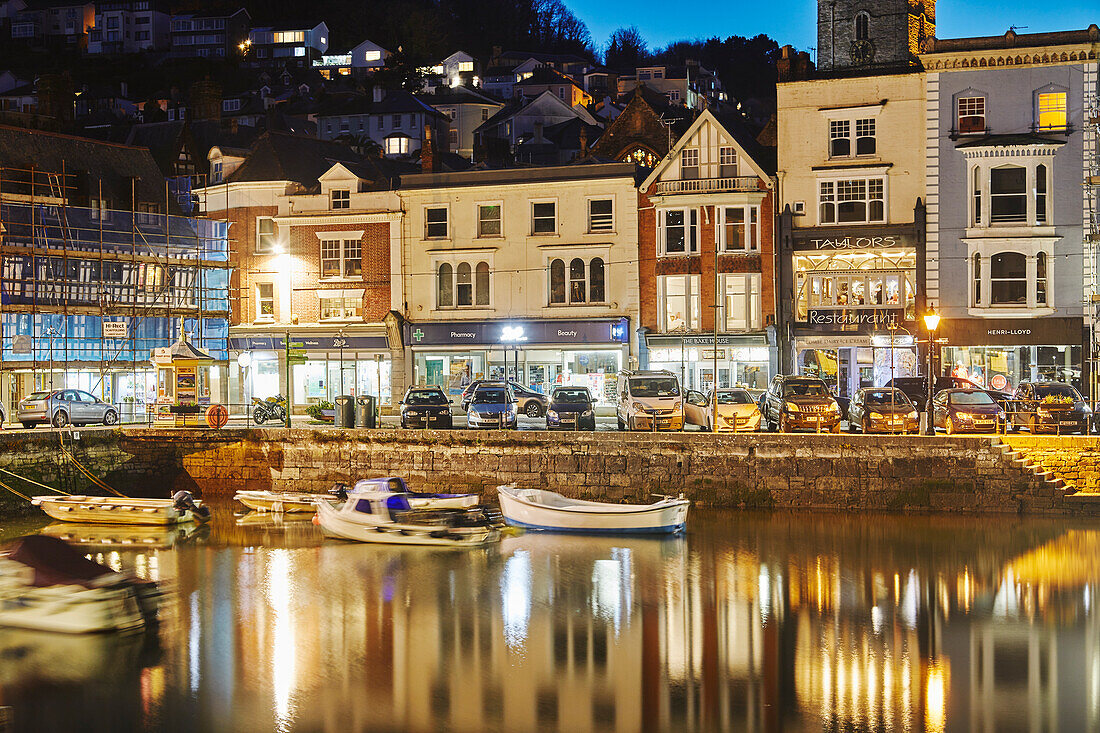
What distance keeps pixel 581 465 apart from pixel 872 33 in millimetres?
27374

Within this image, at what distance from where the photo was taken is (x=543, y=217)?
168 feet

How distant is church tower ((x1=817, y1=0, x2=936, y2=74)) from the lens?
50969 mm

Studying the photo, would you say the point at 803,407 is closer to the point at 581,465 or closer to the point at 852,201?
the point at 581,465

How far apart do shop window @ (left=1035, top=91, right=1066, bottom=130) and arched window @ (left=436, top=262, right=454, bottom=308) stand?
25.4m

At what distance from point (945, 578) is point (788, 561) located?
365 centimetres

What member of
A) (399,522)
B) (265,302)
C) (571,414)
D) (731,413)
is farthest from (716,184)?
(399,522)

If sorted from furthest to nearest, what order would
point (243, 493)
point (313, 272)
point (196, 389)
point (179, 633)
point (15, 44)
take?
point (15, 44)
point (313, 272)
point (196, 389)
point (243, 493)
point (179, 633)

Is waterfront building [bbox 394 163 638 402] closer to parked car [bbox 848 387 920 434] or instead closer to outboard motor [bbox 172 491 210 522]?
parked car [bbox 848 387 920 434]

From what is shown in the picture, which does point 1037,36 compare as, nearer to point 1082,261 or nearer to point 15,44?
point 1082,261

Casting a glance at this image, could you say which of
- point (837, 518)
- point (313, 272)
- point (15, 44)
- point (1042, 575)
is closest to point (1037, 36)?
point (837, 518)

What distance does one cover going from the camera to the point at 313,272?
174 ft

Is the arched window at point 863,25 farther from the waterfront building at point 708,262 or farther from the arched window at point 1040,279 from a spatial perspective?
the arched window at point 1040,279

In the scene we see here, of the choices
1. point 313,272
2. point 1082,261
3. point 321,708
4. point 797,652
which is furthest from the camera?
point 313,272

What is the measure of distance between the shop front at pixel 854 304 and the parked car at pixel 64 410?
26838 mm
